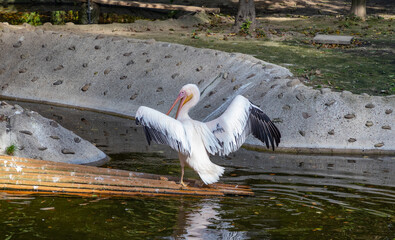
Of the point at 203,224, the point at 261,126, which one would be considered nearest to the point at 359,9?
the point at 261,126

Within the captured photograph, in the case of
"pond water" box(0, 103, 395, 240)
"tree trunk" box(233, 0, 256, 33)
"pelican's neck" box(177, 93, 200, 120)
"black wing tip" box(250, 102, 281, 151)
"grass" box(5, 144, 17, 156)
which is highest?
"tree trunk" box(233, 0, 256, 33)

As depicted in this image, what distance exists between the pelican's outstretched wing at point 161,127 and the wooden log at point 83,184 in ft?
2.33

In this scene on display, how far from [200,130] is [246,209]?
3.49ft

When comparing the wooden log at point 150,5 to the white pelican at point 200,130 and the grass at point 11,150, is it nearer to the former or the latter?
the grass at point 11,150

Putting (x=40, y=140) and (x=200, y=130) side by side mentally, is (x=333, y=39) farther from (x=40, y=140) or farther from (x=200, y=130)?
(x=200, y=130)

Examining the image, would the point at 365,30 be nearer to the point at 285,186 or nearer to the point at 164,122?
the point at 285,186

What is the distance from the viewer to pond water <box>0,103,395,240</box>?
6523 mm

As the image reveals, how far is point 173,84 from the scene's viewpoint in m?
13.6

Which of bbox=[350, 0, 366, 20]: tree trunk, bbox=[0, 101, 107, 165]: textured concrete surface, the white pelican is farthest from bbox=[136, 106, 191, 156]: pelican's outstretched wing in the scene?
bbox=[350, 0, 366, 20]: tree trunk

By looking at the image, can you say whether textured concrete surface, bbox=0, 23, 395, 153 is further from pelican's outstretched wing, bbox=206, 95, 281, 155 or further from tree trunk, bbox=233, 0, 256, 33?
tree trunk, bbox=233, 0, 256, 33

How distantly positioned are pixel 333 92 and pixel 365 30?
8466mm

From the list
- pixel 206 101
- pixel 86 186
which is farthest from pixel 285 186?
pixel 206 101

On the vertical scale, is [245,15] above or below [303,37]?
above

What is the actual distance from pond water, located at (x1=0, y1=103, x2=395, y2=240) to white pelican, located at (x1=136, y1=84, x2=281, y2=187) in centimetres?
47
